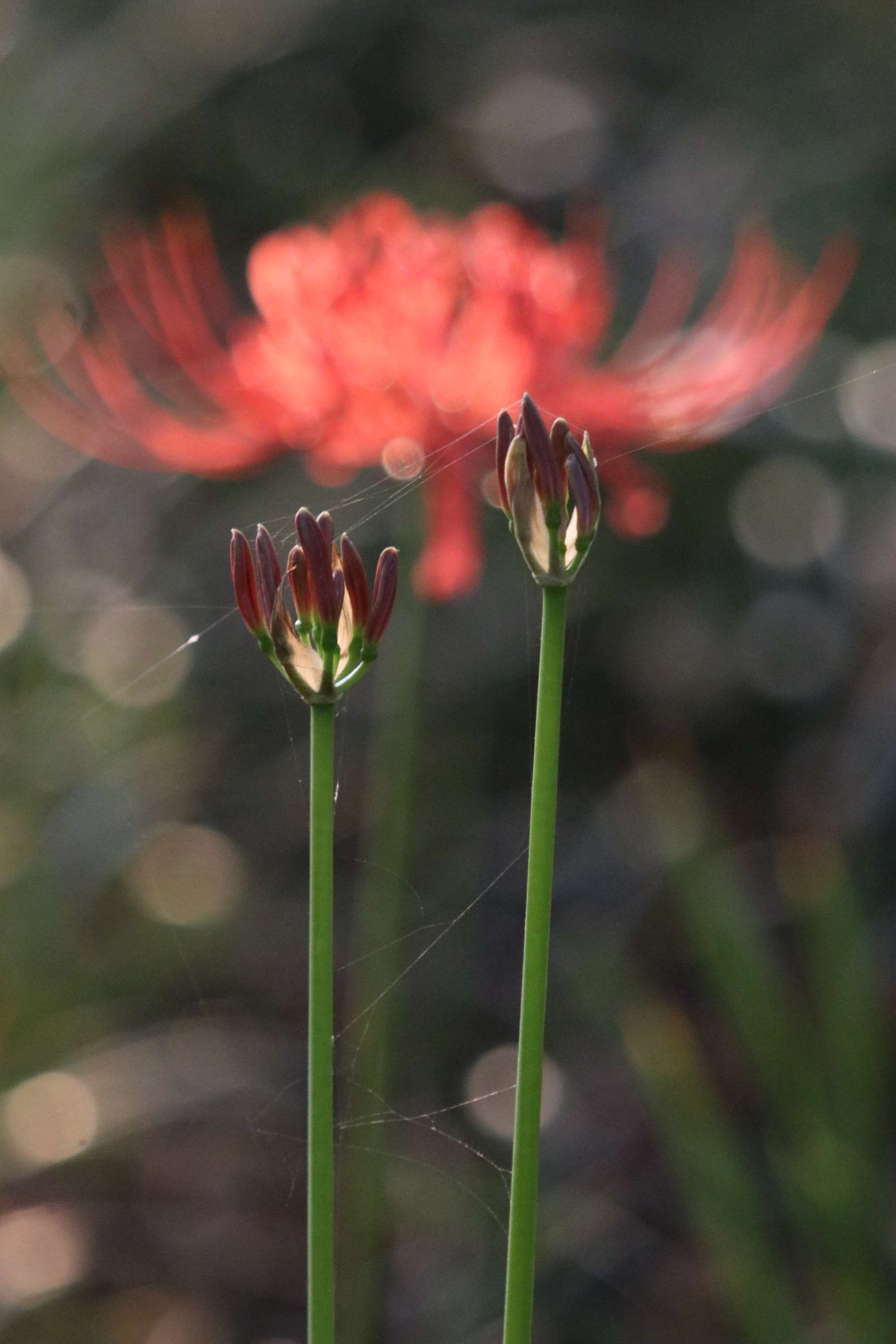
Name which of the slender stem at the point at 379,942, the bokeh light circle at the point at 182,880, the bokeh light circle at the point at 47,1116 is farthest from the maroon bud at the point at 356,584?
the bokeh light circle at the point at 182,880

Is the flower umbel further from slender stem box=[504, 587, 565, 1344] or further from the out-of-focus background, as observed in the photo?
the out-of-focus background

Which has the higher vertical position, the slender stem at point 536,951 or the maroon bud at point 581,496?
the maroon bud at point 581,496

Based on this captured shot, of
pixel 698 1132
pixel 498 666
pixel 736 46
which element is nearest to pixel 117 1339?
pixel 698 1132

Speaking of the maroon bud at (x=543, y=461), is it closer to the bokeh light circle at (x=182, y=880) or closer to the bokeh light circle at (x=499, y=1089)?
the bokeh light circle at (x=499, y=1089)

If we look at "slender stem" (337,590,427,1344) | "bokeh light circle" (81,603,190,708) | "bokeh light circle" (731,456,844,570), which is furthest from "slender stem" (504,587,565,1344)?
"bokeh light circle" (731,456,844,570)

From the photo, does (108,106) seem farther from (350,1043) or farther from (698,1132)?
(698,1132)

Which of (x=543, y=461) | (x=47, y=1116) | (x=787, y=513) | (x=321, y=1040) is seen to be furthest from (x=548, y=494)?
(x=787, y=513)

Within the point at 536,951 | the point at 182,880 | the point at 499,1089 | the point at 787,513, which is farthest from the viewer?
the point at 787,513

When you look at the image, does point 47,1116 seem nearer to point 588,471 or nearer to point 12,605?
point 12,605
